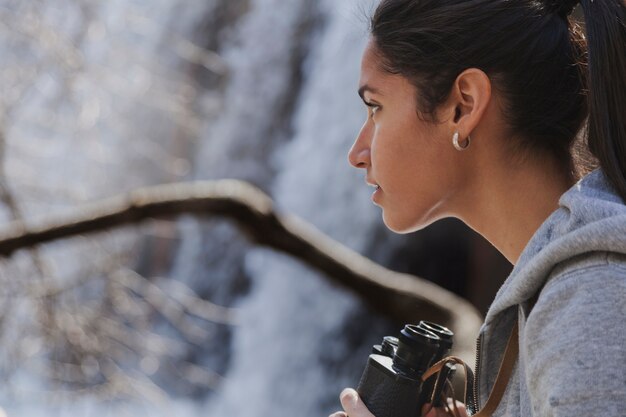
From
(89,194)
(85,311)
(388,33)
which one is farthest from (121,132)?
(388,33)

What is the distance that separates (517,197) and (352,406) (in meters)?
0.27

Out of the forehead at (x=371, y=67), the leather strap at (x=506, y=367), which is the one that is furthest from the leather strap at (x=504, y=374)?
the forehead at (x=371, y=67)

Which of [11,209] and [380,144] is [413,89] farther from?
[11,209]

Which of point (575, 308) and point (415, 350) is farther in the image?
point (415, 350)

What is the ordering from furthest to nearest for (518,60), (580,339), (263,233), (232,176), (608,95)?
(232,176) → (263,233) → (518,60) → (608,95) → (580,339)

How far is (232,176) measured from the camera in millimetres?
5977

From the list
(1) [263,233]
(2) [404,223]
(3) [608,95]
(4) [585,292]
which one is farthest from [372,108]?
(1) [263,233]

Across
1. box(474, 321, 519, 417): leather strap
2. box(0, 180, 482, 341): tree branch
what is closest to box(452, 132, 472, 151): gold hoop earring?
box(474, 321, 519, 417): leather strap

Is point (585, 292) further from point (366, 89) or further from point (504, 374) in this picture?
point (366, 89)

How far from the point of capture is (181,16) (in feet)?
20.3

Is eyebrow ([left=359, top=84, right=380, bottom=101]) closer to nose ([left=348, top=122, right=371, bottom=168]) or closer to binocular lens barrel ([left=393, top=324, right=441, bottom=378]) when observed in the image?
nose ([left=348, top=122, right=371, bottom=168])

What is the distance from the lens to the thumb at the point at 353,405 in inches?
34.7

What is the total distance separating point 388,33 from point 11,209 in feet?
7.57

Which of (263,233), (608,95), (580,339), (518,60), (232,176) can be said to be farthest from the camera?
(232,176)
